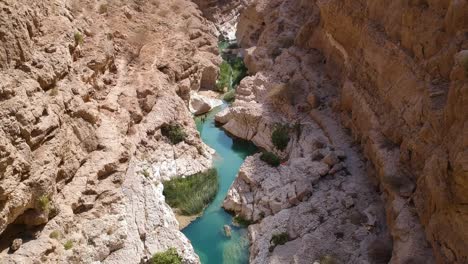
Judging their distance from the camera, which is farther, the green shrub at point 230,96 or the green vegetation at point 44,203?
the green shrub at point 230,96

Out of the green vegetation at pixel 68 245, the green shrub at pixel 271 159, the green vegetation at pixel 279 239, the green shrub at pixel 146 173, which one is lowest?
Answer: the green vegetation at pixel 68 245

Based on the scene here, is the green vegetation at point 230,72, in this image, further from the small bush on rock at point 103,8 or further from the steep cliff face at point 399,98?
the small bush on rock at point 103,8

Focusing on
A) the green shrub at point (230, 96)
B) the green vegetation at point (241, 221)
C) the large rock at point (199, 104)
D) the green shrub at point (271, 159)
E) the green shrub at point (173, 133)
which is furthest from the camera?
the green shrub at point (230, 96)

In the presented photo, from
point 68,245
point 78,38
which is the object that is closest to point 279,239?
point 68,245

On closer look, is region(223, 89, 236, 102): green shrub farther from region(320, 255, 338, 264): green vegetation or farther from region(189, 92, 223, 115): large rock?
region(320, 255, 338, 264): green vegetation

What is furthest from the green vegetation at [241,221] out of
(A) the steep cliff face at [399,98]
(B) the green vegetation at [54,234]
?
(B) the green vegetation at [54,234]

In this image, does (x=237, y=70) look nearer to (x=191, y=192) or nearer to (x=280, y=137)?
(x=280, y=137)
